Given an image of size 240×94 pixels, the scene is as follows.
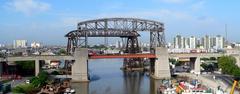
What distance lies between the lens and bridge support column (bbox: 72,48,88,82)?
227ft

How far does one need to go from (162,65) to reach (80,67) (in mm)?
13449

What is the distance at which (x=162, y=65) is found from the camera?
72750 mm

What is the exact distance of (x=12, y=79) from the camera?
210ft

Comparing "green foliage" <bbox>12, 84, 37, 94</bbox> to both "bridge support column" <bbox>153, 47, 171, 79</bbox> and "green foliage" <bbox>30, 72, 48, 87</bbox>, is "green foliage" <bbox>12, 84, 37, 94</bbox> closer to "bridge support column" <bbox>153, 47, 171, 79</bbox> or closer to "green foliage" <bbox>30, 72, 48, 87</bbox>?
"green foliage" <bbox>30, 72, 48, 87</bbox>

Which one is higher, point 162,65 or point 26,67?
point 162,65

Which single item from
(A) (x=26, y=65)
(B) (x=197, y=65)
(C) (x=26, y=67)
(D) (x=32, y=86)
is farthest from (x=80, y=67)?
(B) (x=197, y=65)

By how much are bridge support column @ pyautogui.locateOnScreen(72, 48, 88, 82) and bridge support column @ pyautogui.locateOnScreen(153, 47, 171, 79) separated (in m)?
11.8

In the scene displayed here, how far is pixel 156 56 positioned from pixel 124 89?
1376cm

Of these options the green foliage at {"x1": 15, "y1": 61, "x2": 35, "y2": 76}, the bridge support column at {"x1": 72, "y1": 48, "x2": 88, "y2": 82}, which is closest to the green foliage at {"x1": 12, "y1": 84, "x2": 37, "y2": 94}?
the bridge support column at {"x1": 72, "y1": 48, "x2": 88, "y2": 82}

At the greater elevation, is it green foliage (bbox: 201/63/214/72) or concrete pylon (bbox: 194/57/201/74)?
concrete pylon (bbox: 194/57/201/74)

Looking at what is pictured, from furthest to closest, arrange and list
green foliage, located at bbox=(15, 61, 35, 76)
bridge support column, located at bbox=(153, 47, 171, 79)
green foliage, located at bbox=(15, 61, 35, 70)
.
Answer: green foliage, located at bbox=(15, 61, 35, 70)
green foliage, located at bbox=(15, 61, 35, 76)
bridge support column, located at bbox=(153, 47, 171, 79)

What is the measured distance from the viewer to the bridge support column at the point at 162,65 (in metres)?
72.6

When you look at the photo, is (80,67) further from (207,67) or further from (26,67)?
(207,67)

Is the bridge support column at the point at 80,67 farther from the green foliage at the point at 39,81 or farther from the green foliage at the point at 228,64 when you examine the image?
the green foliage at the point at 228,64
